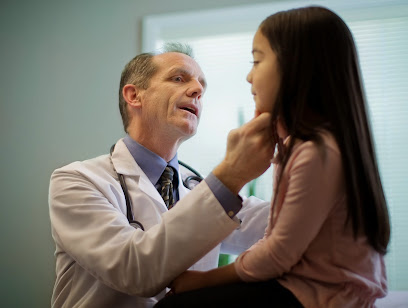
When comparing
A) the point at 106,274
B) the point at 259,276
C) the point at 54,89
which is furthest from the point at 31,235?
the point at 259,276

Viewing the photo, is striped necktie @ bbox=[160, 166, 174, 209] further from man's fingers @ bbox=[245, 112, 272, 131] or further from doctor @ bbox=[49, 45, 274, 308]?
man's fingers @ bbox=[245, 112, 272, 131]

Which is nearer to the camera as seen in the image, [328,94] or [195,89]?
[328,94]

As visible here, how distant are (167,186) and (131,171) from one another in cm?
15

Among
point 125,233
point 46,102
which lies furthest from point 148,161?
point 46,102

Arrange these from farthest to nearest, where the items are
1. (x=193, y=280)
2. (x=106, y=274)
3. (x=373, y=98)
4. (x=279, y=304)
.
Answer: (x=373, y=98), (x=106, y=274), (x=193, y=280), (x=279, y=304)

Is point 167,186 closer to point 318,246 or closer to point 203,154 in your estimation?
point 318,246

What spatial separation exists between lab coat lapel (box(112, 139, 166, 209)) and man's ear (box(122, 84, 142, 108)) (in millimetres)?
233

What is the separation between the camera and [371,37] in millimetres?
2574

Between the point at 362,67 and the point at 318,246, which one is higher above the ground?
the point at 362,67

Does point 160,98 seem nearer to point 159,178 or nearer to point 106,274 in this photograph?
point 159,178

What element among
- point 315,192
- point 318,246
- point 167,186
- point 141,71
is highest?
point 141,71

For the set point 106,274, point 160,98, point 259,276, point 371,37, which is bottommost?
point 106,274

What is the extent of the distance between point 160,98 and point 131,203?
1.48 ft

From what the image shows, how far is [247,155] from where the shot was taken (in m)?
0.99
